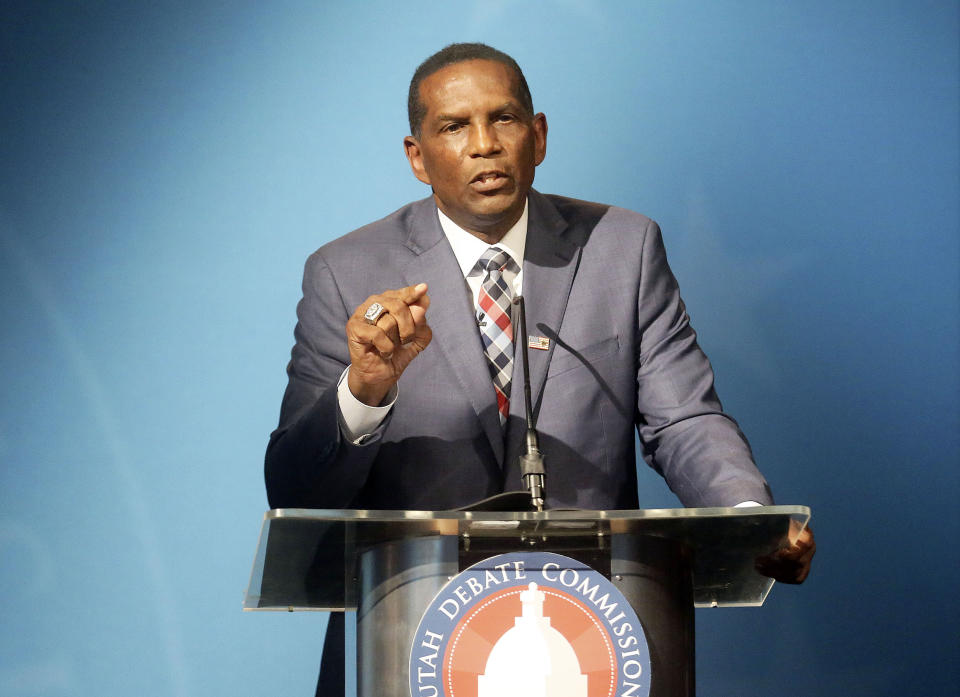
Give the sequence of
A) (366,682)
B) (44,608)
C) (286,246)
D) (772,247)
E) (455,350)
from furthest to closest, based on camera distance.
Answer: (772,247), (286,246), (44,608), (455,350), (366,682)

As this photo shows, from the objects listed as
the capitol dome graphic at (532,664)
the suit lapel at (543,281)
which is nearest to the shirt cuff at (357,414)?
the suit lapel at (543,281)

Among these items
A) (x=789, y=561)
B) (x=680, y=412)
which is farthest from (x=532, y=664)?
(x=680, y=412)

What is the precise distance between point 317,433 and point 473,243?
2.00 ft

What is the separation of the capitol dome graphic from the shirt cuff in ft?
1.58

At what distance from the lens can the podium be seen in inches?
51.8

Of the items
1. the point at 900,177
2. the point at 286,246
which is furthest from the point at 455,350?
the point at 900,177

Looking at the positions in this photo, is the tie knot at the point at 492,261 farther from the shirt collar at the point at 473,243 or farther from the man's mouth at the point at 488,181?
the man's mouth at the point at 488,181

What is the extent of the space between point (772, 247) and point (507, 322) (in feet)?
3.29

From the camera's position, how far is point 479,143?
2.17 m

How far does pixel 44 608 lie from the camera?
2.51 meters

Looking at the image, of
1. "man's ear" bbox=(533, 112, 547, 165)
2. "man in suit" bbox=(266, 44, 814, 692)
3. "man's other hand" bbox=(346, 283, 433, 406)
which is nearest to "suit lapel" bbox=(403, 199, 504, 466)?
"man in suit" bbox=(266, 44, 814, 692)

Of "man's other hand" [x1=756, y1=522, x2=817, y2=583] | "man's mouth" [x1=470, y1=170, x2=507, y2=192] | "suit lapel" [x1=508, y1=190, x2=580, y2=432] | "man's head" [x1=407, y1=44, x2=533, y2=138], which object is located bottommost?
"man's other hand" [x1=756, y1=522, x2=817, y2=583]

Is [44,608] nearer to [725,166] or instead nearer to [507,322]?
[507,322]

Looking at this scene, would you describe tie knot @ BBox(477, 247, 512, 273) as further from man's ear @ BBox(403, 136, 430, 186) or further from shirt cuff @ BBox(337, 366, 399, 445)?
shirt cuff @ BBox(337, 366, 399, 445)
